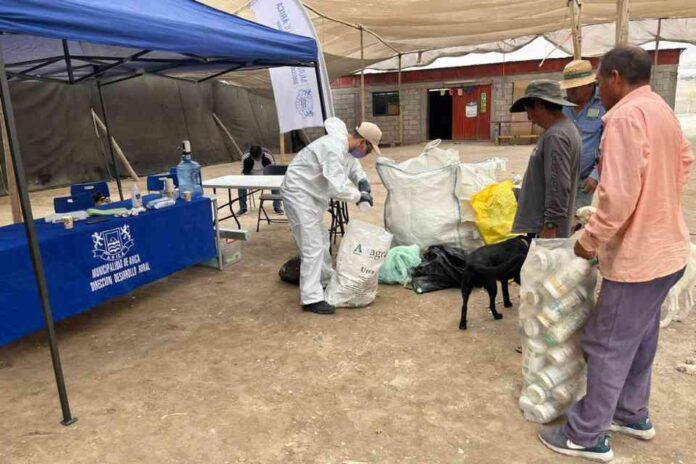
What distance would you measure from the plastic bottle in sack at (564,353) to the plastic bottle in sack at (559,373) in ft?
0.10

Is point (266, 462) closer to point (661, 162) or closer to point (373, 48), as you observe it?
point (661, 162)

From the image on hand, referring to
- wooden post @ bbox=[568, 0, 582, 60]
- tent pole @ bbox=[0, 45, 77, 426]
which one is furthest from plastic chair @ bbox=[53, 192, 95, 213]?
wooden post @ bbox=[568, 0, 582, 60]

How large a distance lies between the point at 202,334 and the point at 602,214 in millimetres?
2532

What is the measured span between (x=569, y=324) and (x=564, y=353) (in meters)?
0.14

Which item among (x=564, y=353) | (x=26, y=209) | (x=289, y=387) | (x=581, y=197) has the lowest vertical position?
(x=289, y=387)

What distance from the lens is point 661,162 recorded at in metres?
1.63

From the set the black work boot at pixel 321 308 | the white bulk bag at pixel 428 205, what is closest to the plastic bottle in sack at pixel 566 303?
the black work boot at pixel 321 308

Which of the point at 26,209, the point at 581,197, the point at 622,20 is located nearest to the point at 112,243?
the point at 26,209

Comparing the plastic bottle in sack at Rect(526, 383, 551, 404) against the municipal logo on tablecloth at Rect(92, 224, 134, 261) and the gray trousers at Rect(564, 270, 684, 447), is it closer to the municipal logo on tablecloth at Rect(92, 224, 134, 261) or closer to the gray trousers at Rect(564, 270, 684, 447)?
the gray trousers at Rect(564, 270, 684, 447)

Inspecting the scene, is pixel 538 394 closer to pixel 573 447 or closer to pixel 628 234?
pixel 573 447

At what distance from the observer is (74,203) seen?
12.3 ft

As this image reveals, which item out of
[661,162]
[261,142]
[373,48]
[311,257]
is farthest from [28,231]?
[261,142]

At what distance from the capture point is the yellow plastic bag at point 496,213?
4.14m

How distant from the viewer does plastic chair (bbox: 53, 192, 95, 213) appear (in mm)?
3641
